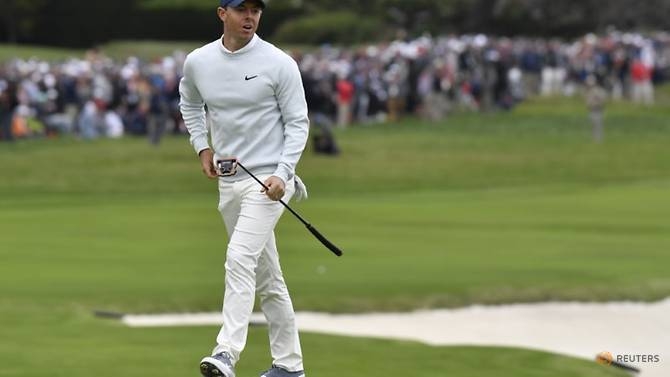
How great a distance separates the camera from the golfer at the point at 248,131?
907cm

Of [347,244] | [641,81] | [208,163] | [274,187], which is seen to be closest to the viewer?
[274,187]

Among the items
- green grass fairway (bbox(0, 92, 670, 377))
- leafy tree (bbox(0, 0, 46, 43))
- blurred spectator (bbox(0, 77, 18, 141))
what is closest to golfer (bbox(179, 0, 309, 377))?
green grass fairway (bbox(0, 92, 670, 377))

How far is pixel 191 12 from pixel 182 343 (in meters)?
58.1

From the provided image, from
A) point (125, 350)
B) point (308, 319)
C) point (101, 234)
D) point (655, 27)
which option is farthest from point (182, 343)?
point (655, 27)

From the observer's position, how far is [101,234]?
20.2 metres

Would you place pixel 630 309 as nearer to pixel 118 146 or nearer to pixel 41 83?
pixel 118 146

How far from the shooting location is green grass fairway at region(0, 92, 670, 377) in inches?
456

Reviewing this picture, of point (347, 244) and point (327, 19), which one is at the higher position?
point (347, 244)

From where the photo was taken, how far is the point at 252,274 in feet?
29.9

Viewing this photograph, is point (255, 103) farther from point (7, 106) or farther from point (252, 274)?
point (7, 106)

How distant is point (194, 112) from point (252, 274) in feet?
3.80

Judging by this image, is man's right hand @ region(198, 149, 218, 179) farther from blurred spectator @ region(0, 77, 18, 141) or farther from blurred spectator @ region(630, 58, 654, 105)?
blurred spectator @ region(630, 58, 654, 105)

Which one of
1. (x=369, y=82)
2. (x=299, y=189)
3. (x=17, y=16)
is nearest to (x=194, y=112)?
(x=299, y=189)

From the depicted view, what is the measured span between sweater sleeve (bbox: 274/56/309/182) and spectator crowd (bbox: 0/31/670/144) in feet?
86.7
